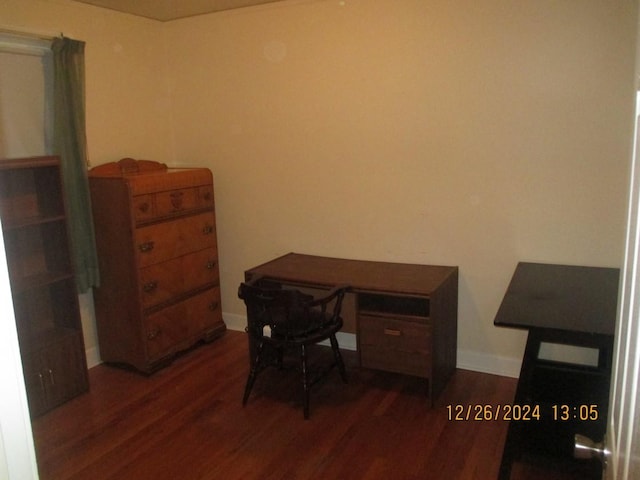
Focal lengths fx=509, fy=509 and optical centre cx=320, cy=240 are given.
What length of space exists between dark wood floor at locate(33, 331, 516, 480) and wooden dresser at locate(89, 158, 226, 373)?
22cm

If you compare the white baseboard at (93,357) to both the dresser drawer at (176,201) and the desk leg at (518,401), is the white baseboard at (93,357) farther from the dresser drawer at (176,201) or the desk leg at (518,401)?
the desk leg at (518,401)

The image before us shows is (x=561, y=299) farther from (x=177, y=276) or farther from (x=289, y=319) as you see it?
(x=177, y=276)

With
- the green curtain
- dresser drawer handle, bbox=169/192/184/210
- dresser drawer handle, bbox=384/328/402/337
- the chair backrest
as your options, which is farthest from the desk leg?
the green curtain

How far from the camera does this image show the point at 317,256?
3.54 metres

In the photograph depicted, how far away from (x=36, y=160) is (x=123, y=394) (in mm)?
1429

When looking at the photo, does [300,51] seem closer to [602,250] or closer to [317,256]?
[317,256]

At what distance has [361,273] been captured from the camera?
3098mm

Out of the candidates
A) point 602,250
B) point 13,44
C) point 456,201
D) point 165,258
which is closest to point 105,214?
point 165,258

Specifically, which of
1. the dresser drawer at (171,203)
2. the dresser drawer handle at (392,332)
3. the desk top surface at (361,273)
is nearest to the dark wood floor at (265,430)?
the dresser drawer handle at (392,332)

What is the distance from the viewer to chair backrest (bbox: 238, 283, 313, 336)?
2.59 metres

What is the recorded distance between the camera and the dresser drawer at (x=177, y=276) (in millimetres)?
3201

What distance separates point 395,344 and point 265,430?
831 mm

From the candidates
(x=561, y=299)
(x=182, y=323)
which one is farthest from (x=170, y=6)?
(x=561, y=299)

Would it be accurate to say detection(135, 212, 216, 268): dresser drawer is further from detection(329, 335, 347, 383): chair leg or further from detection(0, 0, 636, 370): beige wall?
detection(329, 335, 347, 383): chair leg
